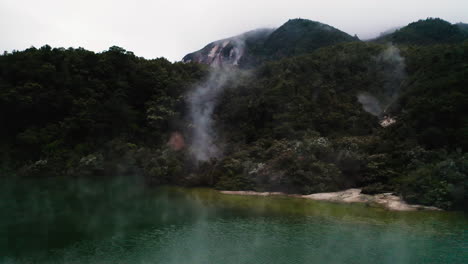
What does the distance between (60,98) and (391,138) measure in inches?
1335

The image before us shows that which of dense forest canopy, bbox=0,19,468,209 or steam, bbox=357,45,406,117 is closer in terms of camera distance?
dense forest canopy, bbox=0,19,468,209

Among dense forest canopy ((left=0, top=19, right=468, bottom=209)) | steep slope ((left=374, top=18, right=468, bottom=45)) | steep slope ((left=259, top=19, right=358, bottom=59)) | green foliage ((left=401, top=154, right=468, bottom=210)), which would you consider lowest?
green foliage ((left=401, top=154, right=468, bottom=210))

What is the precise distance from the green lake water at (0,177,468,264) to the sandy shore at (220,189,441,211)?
3.77ft

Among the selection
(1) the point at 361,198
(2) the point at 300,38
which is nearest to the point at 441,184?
(1) the point at 361,198

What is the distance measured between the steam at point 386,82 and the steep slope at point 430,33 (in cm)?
1578

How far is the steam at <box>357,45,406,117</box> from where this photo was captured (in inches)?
1460

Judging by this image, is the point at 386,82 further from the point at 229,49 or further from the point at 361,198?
the point at 229,49

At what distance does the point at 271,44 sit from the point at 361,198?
6243cm

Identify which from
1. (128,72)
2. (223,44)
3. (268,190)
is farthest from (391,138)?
(223,44)

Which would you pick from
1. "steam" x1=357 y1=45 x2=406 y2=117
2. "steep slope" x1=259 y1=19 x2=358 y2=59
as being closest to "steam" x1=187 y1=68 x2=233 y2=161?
"steam" x1=357 y1=45 x2=406 y2=117

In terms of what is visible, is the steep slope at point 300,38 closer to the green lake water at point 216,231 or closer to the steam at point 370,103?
the steam at point 370,103

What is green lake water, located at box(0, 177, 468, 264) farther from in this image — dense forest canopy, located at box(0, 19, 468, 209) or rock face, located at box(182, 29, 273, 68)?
rock face, located at box(182, 29, 273, 68)

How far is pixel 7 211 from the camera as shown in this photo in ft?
66.8

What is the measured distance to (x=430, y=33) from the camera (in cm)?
5491
